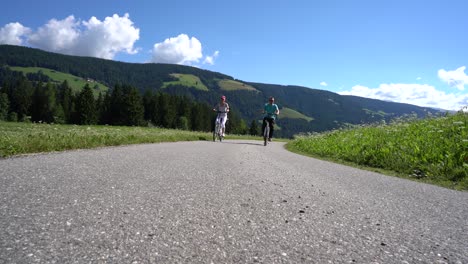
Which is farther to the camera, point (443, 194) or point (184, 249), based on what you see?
point (443, 194)

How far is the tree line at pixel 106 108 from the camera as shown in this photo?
89.2 metres

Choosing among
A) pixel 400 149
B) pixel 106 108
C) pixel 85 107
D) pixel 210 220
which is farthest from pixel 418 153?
pixel 106 108

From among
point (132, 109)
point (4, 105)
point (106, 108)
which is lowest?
point (4, 105)

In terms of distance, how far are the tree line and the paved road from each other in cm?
8883

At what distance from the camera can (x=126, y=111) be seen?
89562 mm

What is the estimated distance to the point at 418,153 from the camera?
9.68 m

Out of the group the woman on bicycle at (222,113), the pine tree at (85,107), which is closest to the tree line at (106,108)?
the pine tree at (85,107)

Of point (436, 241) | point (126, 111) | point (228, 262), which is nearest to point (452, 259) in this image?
point (436, 241)

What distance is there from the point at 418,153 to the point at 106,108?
317 feet

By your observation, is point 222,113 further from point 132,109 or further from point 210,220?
point 132,109

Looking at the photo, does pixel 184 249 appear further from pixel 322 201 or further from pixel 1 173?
pixel 1 173

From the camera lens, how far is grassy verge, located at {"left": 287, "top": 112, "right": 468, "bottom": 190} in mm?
7922

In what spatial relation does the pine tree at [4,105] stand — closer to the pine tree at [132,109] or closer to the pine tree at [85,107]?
the pine tree at [85,107]

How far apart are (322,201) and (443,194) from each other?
287 cm
